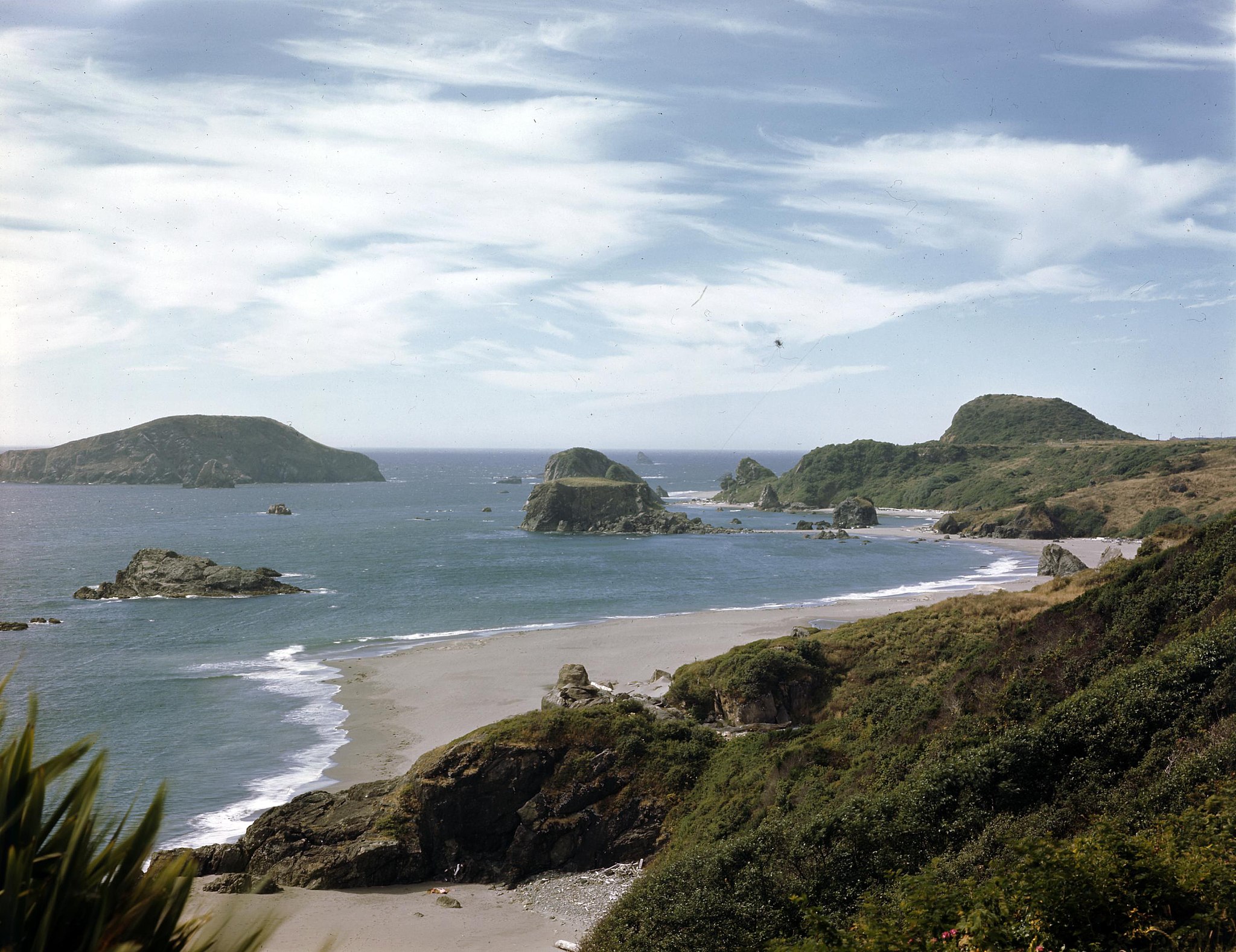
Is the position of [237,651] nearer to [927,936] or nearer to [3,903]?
[927,936]

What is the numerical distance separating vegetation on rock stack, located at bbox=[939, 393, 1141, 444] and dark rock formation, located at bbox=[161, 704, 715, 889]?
175 m

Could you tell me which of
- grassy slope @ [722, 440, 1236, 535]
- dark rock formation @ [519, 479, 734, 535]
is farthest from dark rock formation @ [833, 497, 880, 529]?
dark rock formation @ [519, 479, 734, 535]

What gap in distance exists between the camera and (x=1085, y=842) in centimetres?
923

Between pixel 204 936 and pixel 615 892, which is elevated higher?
pixel 204 936

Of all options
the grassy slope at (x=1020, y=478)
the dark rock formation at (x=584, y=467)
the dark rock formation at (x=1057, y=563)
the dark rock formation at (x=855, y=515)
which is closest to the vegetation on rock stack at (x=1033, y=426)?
the grassy slope at (x=1020, y=478)

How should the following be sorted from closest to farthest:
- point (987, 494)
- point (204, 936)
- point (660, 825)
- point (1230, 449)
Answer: point (204, 936)
point (660, 825)
point (1230, 449)
point (987, 494)

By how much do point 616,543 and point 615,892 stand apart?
85460 millimetres

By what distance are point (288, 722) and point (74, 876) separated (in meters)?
34.9

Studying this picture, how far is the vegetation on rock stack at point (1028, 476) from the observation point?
4124 inches

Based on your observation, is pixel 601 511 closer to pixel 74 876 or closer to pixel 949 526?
pixel 949 526

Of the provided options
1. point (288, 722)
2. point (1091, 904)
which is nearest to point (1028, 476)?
point (288, 722)

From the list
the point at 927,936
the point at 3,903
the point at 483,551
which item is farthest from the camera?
the point at 483,551

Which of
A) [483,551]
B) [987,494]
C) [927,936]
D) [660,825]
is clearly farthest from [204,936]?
[987,494]

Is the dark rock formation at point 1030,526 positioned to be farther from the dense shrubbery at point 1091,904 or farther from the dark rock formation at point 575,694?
the dense shrubbery at point 1091,904
